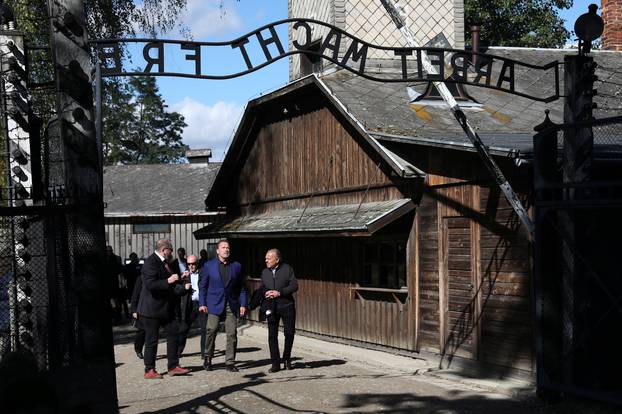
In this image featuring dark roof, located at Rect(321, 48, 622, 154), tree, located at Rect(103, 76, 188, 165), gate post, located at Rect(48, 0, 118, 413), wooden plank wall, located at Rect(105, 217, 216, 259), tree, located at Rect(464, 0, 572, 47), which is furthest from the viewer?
tree, located at Rect(103, 76, 188, 165)

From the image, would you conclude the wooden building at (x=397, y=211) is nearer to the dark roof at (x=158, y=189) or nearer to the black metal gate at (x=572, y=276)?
the black metal gate at (x=572, y=276)

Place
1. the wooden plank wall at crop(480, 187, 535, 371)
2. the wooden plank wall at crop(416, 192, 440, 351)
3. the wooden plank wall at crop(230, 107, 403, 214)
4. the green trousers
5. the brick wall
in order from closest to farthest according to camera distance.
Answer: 1. the wooden plank wall at crop(480, 187, 535, 371)
2. the green trousers
3. the wooden plank wall at crop(416, 192, 440, 351)
4. the wooden plank wall at crop(230, 107, 403, 214)
5. the brick wall

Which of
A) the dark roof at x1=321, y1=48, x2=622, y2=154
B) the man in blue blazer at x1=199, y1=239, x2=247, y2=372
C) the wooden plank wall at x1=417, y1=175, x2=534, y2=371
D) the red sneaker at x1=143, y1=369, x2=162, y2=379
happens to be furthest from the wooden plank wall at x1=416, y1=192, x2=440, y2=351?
the red sneaker at x1=143, y1=369, x2=162, y2=379

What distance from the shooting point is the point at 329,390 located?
1212cm

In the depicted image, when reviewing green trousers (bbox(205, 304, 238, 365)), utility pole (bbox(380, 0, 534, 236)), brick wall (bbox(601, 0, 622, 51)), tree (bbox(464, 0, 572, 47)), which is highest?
tree (bbox(464, 0, 572, 47))

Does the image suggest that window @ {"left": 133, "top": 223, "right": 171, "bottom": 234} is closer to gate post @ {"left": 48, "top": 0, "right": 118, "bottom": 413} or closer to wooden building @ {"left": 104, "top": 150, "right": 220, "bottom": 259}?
wooden building @ {"left": 104, "top": 150, "right": 220, "bottom": 259}

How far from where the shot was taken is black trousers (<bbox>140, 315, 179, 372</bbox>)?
13453mm

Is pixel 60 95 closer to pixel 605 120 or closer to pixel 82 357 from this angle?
pixel 82 357

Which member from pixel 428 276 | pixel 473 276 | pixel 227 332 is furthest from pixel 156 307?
pixel 473 276

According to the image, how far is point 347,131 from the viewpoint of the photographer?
17.7 meters

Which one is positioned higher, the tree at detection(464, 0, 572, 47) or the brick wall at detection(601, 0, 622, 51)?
the tree at detection(464, 0, 572, 47)

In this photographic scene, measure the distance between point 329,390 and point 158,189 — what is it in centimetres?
3023

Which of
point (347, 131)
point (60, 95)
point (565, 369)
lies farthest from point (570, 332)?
point (347, 131)

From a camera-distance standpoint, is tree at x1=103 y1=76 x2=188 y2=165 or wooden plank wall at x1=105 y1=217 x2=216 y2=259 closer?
wooden plank wall at x1=105 y1=217 x2=216 y2=259
